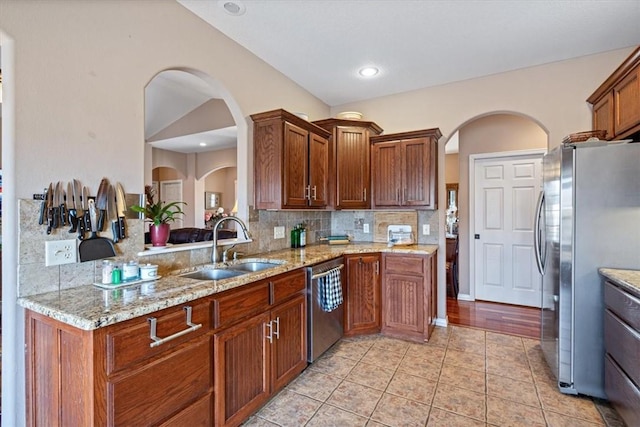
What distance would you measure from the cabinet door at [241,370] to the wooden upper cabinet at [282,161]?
1.10 m

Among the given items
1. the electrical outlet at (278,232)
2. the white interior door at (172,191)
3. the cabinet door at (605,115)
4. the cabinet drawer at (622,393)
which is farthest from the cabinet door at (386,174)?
the white interior door at (172,191)

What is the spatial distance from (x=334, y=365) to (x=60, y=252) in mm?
2056

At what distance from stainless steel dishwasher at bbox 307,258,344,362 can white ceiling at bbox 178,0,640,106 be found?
74.4 inches

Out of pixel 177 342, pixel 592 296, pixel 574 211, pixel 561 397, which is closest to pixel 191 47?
pixel 177 342

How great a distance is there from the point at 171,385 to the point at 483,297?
428 centimetres

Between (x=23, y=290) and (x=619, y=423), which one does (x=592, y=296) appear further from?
(x=23, y=290)

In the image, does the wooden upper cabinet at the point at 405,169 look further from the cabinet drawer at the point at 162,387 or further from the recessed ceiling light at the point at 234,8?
the cabinet drawer at the point at 162,387

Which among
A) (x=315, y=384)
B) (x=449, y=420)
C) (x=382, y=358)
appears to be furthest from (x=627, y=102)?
(x=315, y=384)

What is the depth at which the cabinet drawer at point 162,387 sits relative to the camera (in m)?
1.22

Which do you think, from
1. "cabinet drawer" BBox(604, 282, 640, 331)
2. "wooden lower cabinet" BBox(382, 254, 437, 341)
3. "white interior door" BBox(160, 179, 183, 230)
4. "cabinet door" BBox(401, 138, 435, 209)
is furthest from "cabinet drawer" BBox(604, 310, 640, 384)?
"white interior door" BBox(160, 179, 183, 230)

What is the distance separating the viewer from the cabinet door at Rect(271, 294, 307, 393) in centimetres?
209

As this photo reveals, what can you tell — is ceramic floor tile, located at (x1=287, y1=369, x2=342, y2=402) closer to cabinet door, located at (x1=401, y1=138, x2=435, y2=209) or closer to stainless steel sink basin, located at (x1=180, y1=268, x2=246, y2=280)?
stainless steel sink basin, located at (x1=180, y1=268, x2=246, y2=280)

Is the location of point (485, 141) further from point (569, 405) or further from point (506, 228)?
point (569, 405)

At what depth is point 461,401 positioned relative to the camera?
2104mm
